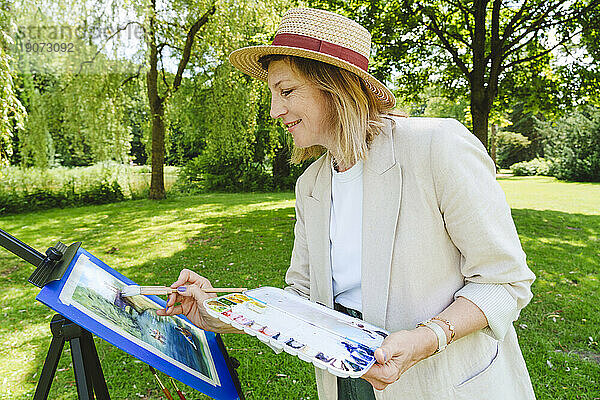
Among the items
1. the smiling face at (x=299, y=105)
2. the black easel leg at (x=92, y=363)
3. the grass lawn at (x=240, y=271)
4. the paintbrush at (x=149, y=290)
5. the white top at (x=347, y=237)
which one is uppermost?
the smiling face at (x=299, y=105)

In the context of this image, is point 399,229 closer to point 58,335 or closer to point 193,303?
point 193,303

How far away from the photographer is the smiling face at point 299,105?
1599 millimetres

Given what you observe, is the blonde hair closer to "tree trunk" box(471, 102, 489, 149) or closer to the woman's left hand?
the woman's left hand

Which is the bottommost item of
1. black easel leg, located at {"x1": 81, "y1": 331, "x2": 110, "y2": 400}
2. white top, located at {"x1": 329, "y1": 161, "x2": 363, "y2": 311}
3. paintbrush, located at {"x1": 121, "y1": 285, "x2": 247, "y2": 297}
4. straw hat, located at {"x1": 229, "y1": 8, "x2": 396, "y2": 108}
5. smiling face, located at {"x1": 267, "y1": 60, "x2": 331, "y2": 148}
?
black easel leg, located at {"x1": 81, "y1": 331, "x2": 110, "y2": 400}

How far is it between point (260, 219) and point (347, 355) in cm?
1071

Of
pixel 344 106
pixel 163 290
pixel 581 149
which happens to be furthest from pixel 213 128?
pixel 581 149

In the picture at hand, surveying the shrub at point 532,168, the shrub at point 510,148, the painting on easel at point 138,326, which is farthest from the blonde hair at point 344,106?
the shrub at point 510,148

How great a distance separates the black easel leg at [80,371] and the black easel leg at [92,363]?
2 cm

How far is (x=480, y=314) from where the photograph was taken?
1.35 meters

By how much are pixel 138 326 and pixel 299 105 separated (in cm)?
96

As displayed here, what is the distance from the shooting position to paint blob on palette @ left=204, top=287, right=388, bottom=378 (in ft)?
3.77

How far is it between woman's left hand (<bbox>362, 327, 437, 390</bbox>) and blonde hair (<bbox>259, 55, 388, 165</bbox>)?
A: 1.96 ft

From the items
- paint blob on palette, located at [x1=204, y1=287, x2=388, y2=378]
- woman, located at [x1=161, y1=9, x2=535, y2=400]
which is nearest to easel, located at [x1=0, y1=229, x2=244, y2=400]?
paint blob on palette, located at [x1=204, y1=287, x2=388, y2=378]

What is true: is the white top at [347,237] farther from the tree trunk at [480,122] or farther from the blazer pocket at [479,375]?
the tree trunk at [480,122]
